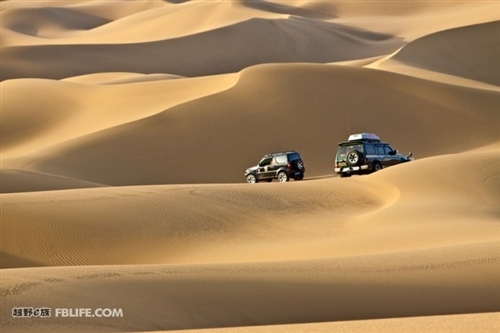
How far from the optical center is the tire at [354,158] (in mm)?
26578

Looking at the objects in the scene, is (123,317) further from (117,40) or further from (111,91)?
(117,40)

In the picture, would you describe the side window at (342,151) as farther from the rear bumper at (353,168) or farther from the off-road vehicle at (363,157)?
the rear bumper at (353,168)

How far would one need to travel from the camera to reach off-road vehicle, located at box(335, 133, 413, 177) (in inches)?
1048

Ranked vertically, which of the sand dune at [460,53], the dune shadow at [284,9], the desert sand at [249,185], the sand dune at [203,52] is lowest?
the desert sand at [249,185]

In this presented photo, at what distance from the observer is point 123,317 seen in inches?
396

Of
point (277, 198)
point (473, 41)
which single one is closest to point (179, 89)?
point (473, 41)

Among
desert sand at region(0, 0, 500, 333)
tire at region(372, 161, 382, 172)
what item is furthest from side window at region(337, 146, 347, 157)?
desert sand at region(0, 0, 500, 333)

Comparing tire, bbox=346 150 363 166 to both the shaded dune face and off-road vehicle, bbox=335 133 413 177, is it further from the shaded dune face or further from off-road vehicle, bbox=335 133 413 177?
the shaded dune face

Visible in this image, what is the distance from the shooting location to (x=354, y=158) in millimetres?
26625

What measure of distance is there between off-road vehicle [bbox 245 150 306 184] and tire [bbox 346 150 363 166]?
194 cm

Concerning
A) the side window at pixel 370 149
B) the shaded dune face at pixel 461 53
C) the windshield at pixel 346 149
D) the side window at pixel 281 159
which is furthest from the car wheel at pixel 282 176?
the shaded dune face at pixel 461 53

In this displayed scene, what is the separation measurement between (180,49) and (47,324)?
57.9 m

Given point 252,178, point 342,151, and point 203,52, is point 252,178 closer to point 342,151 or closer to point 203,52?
point 342,151

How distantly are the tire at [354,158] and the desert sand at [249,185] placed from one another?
3673mm
